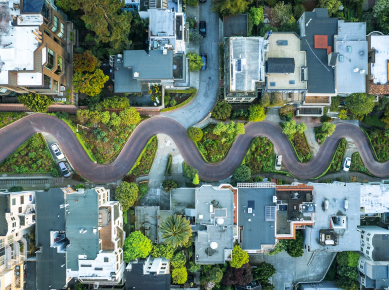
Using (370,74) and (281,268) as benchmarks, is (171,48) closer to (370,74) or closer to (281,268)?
(370,74)

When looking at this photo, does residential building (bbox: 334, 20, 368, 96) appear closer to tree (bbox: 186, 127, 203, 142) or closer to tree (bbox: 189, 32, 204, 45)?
tree (bbox: 189, 32, 204, 45)

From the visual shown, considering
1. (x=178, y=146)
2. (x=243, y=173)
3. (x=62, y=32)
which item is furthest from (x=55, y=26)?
(x=243, y=173)

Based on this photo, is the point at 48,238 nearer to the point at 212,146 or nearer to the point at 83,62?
the point at 83,62

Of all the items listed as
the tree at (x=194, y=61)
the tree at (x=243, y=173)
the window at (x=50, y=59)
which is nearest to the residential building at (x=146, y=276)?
the tree at (x=243, y=173)

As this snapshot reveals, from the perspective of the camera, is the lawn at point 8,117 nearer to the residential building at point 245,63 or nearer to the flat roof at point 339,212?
the residential building at point 245,63

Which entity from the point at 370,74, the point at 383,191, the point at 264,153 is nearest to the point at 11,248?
the point at 264,153

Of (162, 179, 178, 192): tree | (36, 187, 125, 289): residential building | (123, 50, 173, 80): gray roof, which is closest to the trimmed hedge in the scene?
(123, 50, 173, 80): gray roof
